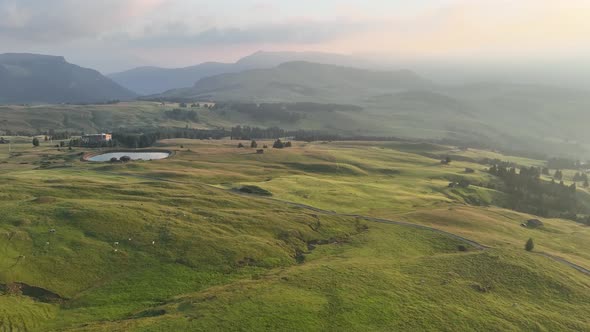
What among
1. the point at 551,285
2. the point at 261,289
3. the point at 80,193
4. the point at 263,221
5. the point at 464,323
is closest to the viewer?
the point at 464,323

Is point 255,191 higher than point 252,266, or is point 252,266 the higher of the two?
point 255,191

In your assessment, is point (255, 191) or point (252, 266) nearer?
point (252, 266)

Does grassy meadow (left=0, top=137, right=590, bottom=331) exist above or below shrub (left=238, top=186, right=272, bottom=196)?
below

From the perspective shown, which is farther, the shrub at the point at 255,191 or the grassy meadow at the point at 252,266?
the shrub at the point at 255,191

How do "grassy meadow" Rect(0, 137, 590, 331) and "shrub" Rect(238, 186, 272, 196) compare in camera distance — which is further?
"shrub" Rect(238, 186, 272, 196)

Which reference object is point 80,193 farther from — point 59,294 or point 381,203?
point 381,203

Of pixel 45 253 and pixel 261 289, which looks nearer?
pixel 261 289

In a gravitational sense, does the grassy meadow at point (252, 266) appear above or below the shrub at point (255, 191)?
below

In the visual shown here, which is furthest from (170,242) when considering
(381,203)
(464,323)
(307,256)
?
(381,203)
